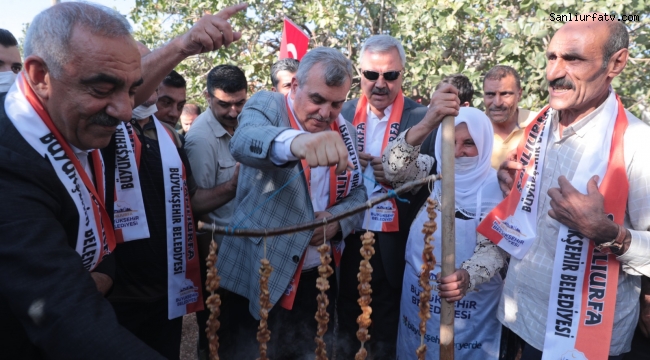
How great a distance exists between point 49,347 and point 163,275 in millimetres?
1718

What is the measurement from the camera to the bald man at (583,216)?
2334 mm

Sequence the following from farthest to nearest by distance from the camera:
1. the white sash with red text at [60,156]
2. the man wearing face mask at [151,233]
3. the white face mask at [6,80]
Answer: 1. the white face mask at [6,80]
2. the man wearing face mask at [151,233]
3. the white sash with red text at [60,156]

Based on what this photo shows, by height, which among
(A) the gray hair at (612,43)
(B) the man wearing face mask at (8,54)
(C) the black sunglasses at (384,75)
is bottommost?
(C) the black sunglasses at (384,75)

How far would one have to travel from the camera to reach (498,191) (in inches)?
122

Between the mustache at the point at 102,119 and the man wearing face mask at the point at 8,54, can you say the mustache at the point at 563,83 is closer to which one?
the mustache at the point at 102,119

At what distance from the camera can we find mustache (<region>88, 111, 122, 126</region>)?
1741mm

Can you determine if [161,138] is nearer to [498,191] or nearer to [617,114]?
[498,191]

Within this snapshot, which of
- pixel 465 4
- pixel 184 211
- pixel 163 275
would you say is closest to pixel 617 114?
pixel 184 211

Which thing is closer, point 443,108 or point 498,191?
point 443,108

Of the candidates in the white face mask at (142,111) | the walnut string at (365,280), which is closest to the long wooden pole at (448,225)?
the walnut string at (365,280)

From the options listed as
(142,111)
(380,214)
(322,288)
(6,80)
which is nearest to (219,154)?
(142,111)

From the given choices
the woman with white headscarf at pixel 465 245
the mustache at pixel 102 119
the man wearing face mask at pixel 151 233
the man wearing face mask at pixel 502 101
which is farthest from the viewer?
the man wearing face mask at pixel 502 101

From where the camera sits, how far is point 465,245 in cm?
298

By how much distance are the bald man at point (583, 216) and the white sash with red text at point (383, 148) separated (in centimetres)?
82
